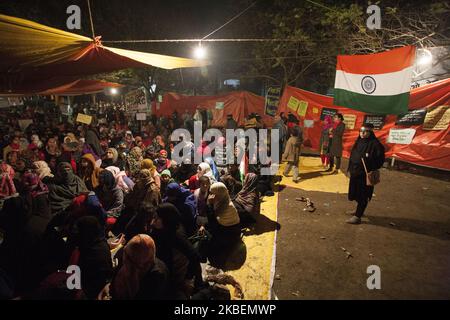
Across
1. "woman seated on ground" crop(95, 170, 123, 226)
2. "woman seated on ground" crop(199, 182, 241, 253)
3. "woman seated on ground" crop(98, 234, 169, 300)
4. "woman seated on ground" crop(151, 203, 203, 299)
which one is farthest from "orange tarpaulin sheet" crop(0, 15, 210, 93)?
"woman seated on ground" crop(98, 234, 169, 300)

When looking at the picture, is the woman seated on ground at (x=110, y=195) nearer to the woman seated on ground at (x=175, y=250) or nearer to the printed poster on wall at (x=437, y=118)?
the woman seated on ground at (x=175, y=250)

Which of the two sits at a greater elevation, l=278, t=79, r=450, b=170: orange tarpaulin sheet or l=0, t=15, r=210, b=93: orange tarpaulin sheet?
l=0, t=15, r=210, b=93: orange tarpaulin sheet

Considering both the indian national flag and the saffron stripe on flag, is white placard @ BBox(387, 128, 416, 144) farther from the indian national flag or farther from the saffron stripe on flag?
the saffron stripe on flag

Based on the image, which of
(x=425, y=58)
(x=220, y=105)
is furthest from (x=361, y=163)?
(x=220, y=105)

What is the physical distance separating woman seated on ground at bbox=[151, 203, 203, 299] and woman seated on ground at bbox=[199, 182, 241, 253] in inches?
36.9

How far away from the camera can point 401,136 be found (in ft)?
28.5

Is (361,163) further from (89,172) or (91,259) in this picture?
(89,172)

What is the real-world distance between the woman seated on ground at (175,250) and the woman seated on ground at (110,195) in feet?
6.23

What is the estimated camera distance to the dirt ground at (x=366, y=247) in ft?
12.0

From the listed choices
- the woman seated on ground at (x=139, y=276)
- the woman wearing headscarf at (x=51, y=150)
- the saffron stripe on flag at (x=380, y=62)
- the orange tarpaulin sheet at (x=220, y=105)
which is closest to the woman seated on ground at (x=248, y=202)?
the woman seated on ground at (x=139, y=276)

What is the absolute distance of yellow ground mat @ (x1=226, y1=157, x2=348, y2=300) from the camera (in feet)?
12.5
